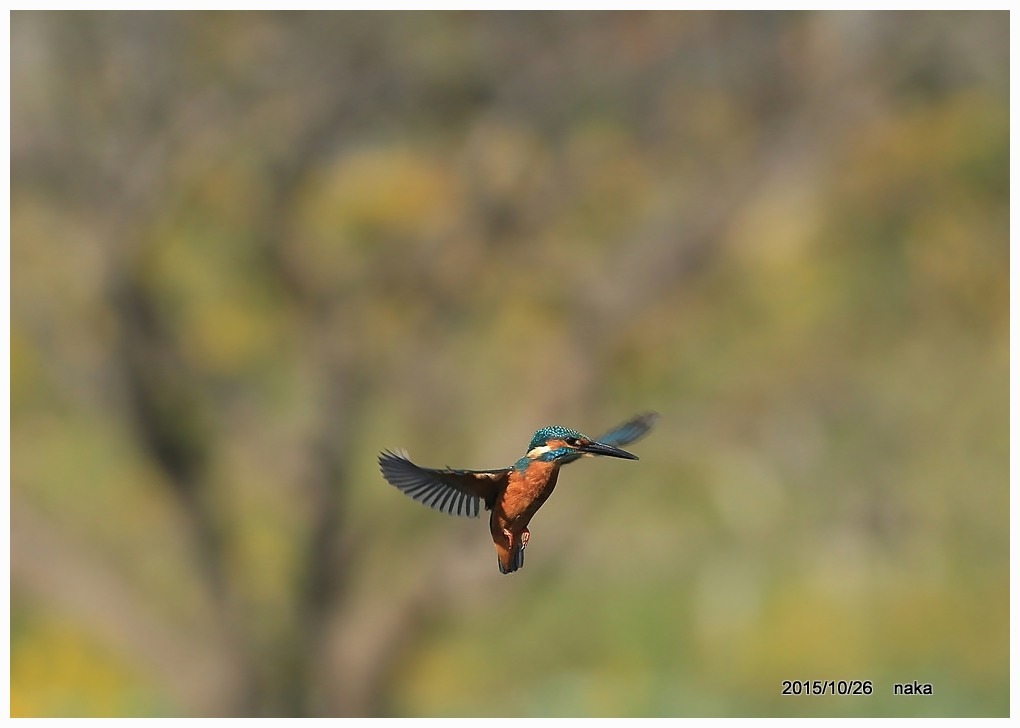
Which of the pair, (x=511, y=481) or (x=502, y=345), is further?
(x=502, y=345)

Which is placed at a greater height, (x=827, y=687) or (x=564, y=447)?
(x=564, y=447)

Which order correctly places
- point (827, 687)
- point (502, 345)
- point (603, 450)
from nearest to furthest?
1. point (603, 450)
2. point (827, 687)
3. point (502, 345)

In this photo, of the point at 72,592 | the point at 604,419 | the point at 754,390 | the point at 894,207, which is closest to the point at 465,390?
the point at 604,419

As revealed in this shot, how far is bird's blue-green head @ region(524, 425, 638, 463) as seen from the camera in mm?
945

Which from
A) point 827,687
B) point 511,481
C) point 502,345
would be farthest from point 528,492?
point 502,345

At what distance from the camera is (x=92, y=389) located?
4.14m

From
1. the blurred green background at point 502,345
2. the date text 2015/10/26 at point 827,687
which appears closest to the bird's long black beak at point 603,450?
the date text 2015/10/26 at point 827,687

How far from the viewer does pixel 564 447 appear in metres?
0.98

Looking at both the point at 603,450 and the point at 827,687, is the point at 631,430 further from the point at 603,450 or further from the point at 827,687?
the point at 827,687

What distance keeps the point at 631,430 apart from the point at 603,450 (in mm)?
78

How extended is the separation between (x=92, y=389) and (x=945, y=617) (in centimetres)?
312

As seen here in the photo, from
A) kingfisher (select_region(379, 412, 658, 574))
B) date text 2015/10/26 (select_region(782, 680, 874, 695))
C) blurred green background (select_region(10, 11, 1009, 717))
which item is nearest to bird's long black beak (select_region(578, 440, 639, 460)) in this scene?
kingfisher (select_region(379, 412, 658, 574))

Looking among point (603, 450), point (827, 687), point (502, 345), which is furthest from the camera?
point (502, 345)

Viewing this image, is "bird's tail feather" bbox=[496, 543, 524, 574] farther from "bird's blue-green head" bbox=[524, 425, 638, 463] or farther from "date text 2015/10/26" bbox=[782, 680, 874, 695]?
"date text 2015/10/26" bbox=[782, 680, 874, 695]
